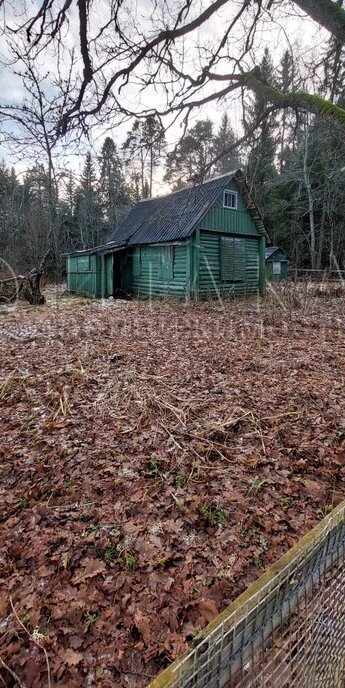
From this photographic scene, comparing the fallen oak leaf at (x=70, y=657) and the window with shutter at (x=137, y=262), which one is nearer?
the fallen oak leaf at (x=70, y=657)

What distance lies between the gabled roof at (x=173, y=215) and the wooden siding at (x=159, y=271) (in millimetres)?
518

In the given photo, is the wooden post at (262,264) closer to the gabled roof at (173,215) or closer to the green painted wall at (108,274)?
the gabled roof at (173,215)

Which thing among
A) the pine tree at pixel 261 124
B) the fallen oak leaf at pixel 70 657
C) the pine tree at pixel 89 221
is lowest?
the fallen oak leaf at pixel 70 657

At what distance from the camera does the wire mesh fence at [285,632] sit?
0.87 meters

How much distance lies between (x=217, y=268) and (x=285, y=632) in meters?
14.0

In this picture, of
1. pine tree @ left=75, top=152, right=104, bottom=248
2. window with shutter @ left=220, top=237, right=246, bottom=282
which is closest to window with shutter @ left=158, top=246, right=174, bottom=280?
window with shutter @ left=220, top=237, right=246, bottom=282

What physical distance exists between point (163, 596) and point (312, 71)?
588 centimetres

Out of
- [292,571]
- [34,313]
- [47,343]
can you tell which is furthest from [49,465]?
[34,313]

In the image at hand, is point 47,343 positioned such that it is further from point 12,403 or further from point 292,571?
point 292,571

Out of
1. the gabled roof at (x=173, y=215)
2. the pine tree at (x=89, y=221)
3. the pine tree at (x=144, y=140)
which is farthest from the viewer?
the pine tree at (x=89, y=221)

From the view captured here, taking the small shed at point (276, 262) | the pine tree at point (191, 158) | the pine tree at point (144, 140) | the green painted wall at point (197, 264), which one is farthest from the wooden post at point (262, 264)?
the pine tree at point (144, 140)

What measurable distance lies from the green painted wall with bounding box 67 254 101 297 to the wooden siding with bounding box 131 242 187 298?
5.78 ft

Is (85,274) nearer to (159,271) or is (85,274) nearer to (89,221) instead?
(159,271)

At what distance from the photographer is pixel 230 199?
14.7 m
